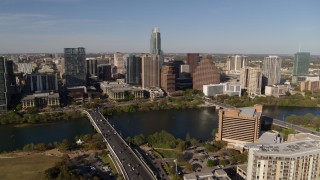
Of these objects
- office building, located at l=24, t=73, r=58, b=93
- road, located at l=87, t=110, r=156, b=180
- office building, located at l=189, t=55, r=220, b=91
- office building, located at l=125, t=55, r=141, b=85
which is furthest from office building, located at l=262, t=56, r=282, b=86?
office building, located at l=24, t=73, r=58, b=93

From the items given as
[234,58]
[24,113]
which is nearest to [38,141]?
[24,113]

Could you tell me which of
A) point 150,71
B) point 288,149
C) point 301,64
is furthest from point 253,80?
point 288,149

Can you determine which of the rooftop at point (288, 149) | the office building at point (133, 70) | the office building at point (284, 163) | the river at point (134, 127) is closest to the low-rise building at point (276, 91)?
the river at point (134, 127)

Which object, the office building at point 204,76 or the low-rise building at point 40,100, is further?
the office building at point 204,76

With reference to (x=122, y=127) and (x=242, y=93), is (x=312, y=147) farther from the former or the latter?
(x=242, y=93)

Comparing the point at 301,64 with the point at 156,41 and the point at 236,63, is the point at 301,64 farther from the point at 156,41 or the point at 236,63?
the point at 156,41

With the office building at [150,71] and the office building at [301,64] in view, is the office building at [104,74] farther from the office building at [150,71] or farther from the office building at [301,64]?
the office building at [301,64]
